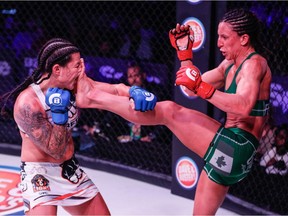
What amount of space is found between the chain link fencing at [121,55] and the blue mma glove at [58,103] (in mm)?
1707

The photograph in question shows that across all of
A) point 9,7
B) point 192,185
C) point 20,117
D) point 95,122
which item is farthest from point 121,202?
point 9,7

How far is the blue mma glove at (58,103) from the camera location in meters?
2.08

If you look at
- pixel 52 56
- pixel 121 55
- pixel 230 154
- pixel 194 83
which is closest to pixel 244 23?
pixel 194 83

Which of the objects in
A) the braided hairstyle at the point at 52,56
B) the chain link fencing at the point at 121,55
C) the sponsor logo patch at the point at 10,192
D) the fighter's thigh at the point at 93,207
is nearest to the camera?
the braided hairstyle at the point at 52,56

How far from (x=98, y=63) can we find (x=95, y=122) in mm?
526

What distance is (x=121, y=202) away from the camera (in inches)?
139

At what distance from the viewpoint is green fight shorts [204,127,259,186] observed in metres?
2.25

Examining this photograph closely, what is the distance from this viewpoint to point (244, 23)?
2.26 metres

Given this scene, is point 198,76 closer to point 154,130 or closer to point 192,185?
point 192,185

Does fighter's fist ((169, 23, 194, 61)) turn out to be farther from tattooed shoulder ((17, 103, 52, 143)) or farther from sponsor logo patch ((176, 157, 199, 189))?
sponsor logo patch ((176, 157, 199, 189))

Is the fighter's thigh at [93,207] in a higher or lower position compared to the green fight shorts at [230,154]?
lower

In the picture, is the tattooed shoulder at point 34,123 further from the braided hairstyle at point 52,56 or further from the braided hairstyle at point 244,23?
the braided hairstyle at point 244,23

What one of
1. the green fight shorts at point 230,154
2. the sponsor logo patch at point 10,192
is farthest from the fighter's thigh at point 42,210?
the sponsor logo patch at point 10,192

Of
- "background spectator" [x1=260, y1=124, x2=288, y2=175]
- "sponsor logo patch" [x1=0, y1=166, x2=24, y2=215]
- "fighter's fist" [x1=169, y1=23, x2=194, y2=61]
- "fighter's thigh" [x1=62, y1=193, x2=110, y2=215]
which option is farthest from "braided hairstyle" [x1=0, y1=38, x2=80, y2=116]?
"background spectator" [x1=260, y1=124, x2=288, y2=175]
